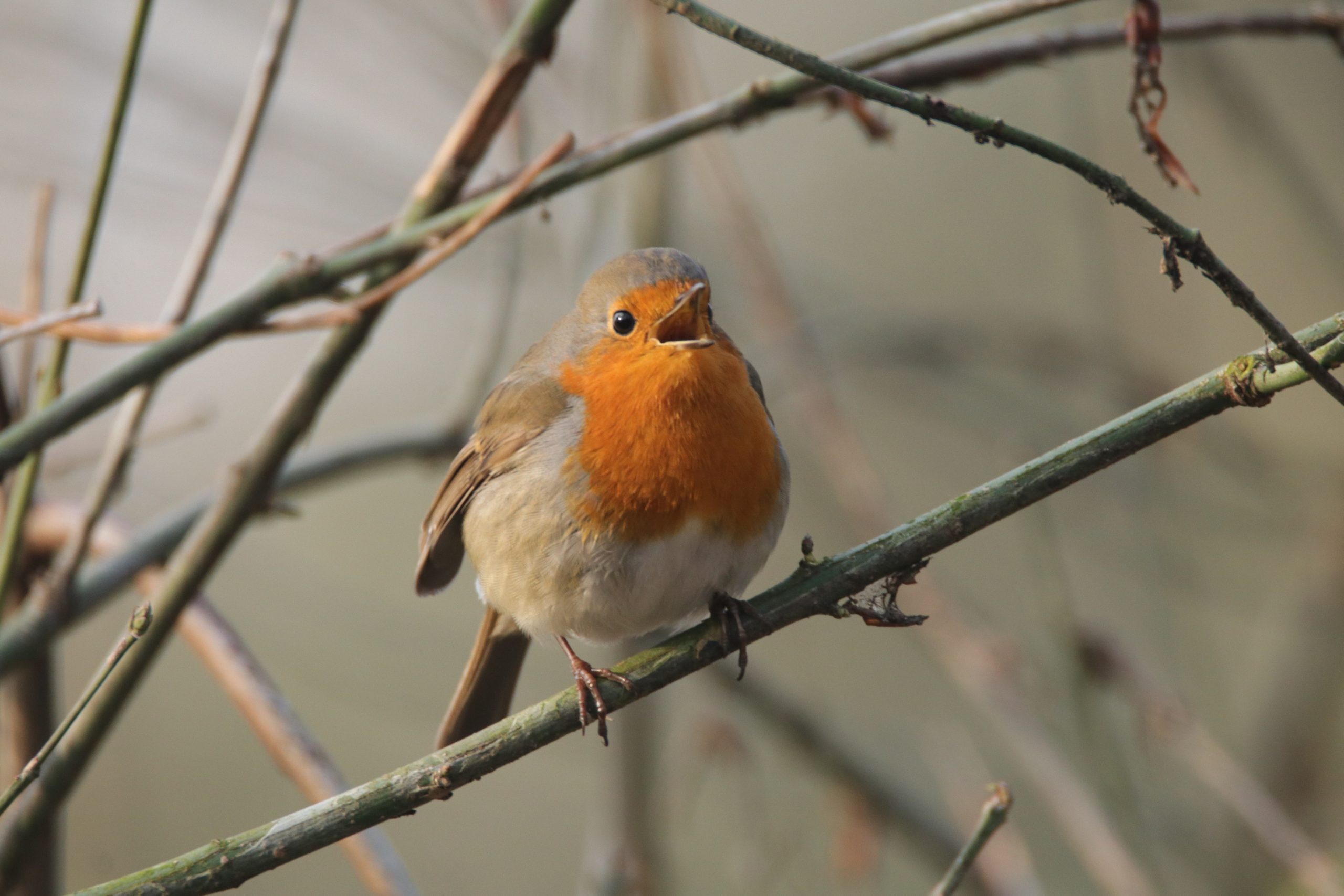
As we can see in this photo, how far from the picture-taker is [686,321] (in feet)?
8.26

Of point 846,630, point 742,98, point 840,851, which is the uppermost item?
point 846,630

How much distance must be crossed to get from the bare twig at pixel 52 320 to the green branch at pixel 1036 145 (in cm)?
89

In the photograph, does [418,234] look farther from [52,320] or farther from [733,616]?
[733,616]

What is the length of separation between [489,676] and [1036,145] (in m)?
2.07

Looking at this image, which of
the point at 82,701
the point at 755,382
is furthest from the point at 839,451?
the point at 82,701

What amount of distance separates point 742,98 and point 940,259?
5.34 m

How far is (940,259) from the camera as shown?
23.1ft

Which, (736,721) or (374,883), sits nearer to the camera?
(374,883)

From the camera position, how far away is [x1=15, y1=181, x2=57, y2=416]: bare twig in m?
2.20

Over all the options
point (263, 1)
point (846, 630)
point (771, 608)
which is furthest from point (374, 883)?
point (846, 630)

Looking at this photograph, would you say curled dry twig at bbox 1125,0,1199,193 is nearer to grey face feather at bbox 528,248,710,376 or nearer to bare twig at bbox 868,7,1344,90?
bare twig at bbox 868,7,1344,90

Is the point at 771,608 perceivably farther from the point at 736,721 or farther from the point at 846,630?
the point at 846,630

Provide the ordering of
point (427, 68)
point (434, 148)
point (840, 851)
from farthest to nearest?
point (434, 148)
point (427, 68)
point (840, 851)

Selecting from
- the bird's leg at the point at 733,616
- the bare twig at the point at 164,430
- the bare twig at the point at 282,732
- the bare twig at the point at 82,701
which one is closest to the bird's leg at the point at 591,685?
the bird's leg at the point at 733,616
